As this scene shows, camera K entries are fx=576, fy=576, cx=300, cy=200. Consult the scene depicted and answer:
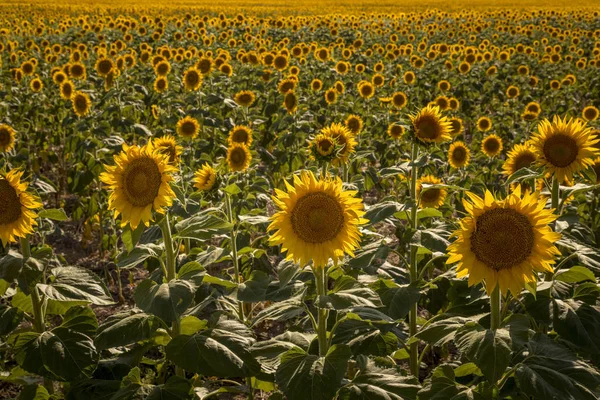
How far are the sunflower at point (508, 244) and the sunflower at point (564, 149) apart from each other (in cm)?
91

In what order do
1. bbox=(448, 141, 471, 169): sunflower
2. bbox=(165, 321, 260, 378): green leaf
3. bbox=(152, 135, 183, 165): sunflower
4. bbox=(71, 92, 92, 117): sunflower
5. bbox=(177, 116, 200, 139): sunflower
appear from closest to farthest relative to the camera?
bbox=(165, 321, 260, 378): green leaf → bbox=(152, 135, 183, 165): sunflower → bbox=(448, 141, 471, 169): sunflower → bbox=(177, 116, 200, 139): sunflower → bbox=(71, 92, 92, 117): sunflower

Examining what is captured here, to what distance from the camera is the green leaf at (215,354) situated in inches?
95.2

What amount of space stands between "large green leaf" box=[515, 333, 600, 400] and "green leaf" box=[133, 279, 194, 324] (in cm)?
133

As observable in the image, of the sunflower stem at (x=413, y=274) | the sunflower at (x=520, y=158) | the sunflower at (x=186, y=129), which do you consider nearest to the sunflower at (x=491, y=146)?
the sunflower at (x=520, y=158)

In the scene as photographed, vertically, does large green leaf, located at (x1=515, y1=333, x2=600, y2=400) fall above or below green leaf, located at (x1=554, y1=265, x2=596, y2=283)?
below

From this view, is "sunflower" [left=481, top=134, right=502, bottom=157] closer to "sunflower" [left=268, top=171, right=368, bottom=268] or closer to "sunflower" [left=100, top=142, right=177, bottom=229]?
"sunflower" [left=268, top=171, right=368, bottom=268]

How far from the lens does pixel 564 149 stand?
10.1 feet

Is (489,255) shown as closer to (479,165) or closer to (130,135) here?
(479,165)

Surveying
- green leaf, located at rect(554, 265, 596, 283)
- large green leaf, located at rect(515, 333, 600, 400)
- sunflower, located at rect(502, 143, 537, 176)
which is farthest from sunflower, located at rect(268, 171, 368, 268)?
sunflower, located at rect(502, 143, 537, 176)

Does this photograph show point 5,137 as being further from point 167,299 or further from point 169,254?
point 167,299

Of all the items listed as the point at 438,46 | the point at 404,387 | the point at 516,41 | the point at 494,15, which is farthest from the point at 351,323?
the point at 494,15

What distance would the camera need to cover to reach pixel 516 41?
19.0 m

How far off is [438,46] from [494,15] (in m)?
17.0

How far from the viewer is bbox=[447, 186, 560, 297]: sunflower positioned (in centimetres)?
222
